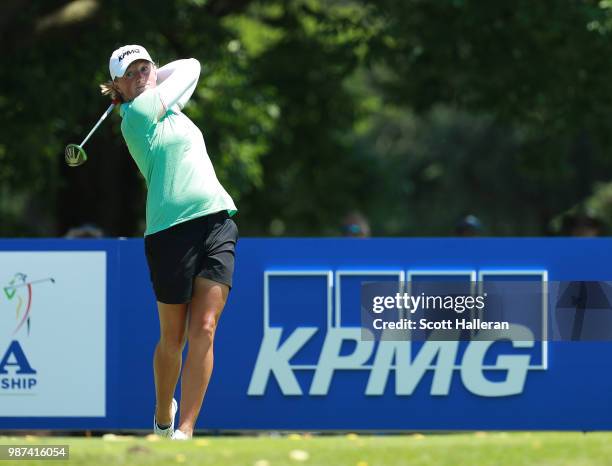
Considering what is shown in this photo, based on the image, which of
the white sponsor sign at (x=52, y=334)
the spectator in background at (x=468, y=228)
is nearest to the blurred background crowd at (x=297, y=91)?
the spectator in background at (x=468, y=228)

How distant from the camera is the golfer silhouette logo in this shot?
7.75 metres

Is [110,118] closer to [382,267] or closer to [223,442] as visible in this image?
[382,267]

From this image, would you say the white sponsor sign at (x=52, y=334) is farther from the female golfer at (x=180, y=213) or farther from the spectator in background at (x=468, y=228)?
the spectator in background at (x=468, y=228)

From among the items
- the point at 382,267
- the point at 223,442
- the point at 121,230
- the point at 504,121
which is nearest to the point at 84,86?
the point at 121,230

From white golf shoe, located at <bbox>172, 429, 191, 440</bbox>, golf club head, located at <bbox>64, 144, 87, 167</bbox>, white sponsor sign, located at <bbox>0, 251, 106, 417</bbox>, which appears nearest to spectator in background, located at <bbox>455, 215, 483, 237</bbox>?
white sponsor sign, located at <bbox>0, 251, 106, 417</bbox>

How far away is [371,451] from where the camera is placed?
538 cm

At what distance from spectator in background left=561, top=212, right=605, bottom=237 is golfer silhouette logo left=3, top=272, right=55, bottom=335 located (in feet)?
17.1

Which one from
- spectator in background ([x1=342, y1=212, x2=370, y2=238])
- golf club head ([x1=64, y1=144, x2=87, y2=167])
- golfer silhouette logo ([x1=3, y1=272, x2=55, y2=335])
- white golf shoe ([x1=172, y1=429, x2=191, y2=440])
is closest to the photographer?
white golf shoe ([x1=172, y1=429, x2=191, y2=440])

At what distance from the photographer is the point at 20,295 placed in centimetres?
776

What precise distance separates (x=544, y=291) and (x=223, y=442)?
8.78 feet

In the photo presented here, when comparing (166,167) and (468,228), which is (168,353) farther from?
(468,228)

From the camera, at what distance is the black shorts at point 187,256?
634 cm

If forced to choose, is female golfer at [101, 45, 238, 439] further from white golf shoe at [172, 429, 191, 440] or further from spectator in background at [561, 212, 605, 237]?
spectator in background at [561, 212, 605, 237]

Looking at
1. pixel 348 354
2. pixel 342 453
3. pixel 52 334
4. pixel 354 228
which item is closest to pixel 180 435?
pixel 342 453
